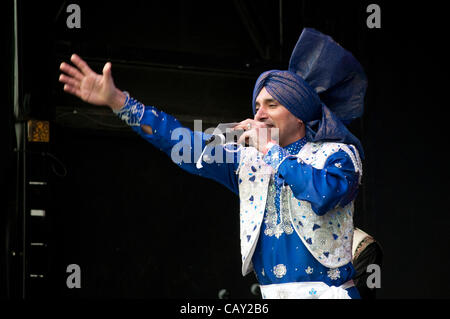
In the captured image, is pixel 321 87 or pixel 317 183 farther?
pixel 321 87

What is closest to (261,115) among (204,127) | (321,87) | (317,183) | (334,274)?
(321,87)

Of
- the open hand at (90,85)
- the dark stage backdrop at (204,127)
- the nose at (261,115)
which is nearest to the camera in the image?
the open hand at (90,85)

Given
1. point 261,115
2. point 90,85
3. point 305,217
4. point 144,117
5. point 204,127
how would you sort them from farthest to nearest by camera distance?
point 204,127 < point 261,115 < point 305,217 < point 144,117 < point 90,85

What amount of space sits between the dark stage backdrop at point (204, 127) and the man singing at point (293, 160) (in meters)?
1.71

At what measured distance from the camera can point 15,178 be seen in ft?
13.3

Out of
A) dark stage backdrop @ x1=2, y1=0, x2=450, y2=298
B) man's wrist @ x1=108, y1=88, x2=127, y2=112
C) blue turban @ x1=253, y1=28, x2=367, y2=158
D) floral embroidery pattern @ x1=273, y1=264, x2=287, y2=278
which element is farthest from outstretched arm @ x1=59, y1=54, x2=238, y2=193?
dark stage backdrop @ x1=2, y1=0, x2=450, y2=298

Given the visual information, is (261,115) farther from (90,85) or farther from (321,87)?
(90,85)

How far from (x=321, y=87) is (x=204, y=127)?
81.5 inches

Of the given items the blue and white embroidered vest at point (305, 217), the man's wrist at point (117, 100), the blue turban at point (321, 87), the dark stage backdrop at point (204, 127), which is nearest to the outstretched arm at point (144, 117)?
the man's wrist at point (117, 100)

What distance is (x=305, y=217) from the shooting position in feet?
8.99

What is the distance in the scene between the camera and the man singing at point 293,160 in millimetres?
2607

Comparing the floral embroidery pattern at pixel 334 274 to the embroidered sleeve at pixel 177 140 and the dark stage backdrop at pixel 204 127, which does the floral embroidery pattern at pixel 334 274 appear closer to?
the embroidered sleeve at pixel 177 140

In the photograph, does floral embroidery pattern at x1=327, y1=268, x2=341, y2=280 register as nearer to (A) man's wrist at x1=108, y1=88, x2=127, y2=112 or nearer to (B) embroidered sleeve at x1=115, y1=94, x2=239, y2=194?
(B) embroidered sleeve at x1=115, y1=94, x2=239, y2=194

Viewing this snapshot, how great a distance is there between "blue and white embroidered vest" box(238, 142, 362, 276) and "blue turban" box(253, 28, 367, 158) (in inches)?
3.3
